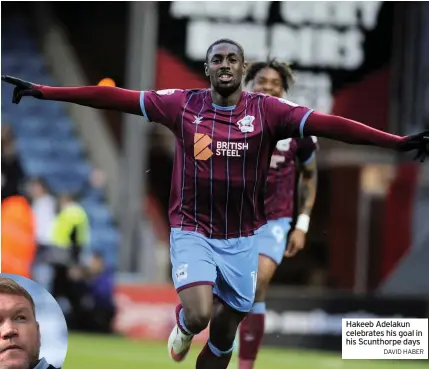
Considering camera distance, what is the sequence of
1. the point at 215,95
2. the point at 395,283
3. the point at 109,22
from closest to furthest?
the point at 215,95 < the point at 395,283 < the point at 109,22

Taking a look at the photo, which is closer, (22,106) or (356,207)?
(22,106)

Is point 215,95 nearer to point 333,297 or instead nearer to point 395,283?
point 333,297

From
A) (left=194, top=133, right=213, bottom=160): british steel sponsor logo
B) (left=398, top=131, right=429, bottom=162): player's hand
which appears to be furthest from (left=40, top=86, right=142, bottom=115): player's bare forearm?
(left=398, top=131, right=429, bottom=162): player's hand

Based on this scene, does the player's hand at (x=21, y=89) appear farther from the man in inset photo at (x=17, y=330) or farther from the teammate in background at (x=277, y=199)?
the man in inset photo at (x=17, y=330)

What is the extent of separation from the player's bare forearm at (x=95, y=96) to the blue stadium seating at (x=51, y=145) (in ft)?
14.8

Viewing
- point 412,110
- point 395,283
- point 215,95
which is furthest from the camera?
point 395,283

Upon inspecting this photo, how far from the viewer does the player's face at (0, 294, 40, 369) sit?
A: 3402 mm

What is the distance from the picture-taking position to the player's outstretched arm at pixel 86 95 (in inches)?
204

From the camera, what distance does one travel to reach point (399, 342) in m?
6.27

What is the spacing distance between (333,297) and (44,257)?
2630 mm

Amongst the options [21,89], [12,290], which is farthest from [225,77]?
[12,290]

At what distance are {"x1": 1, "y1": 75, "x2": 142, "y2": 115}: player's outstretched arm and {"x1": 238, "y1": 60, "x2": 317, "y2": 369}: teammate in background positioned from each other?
45.0 inches

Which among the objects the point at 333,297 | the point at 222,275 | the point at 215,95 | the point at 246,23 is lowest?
the point at 333,297

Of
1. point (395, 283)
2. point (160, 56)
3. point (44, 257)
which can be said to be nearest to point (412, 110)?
point (395, 283)
